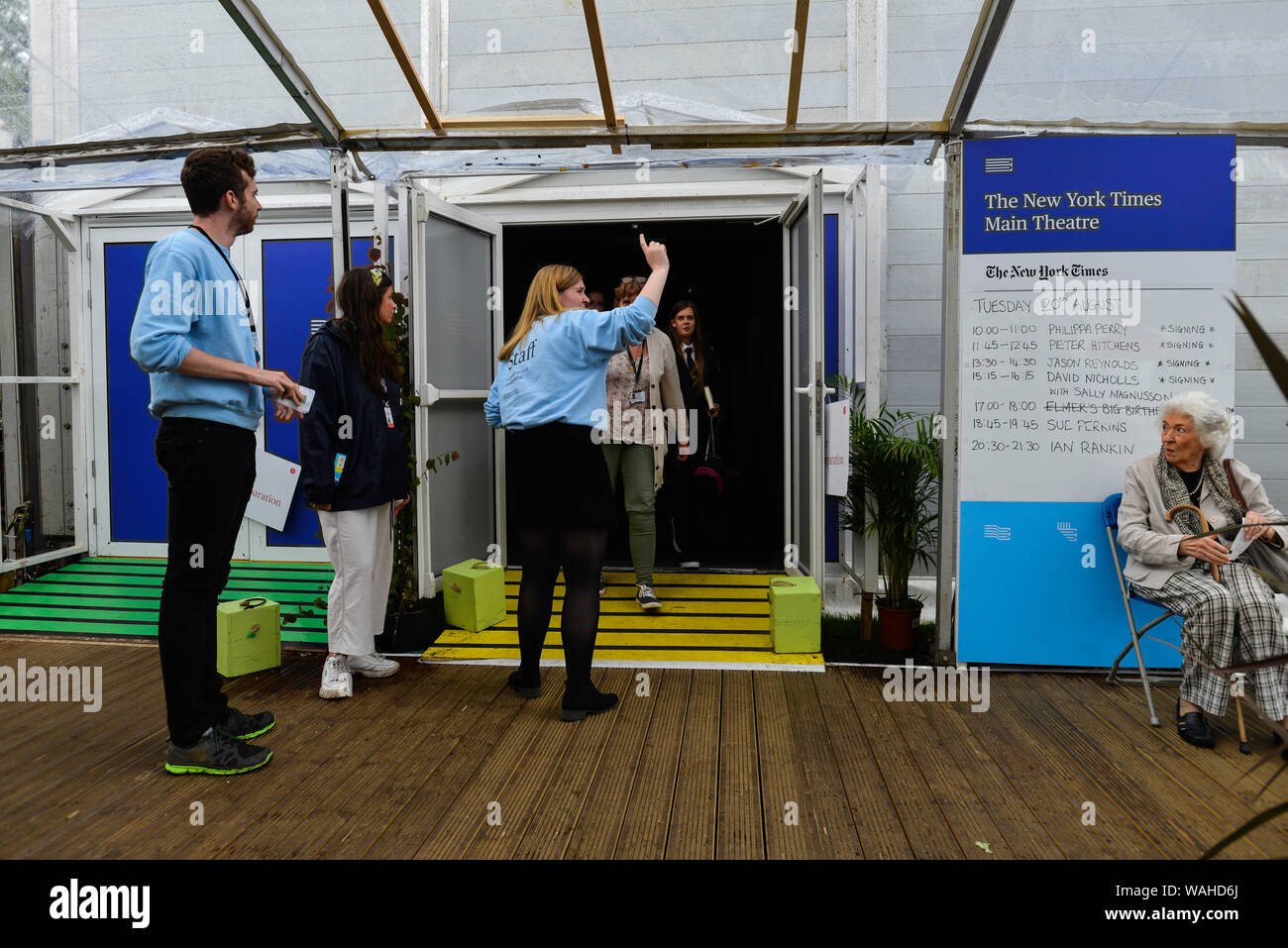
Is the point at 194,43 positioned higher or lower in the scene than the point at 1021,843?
higher

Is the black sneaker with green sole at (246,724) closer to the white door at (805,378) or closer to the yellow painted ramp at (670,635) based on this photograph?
the yellow painted ramp at (670,635)

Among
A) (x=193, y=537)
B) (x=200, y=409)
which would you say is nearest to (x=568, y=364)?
(x=200, y=409)

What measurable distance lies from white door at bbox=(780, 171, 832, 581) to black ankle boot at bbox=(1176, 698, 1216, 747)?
1.69 metres

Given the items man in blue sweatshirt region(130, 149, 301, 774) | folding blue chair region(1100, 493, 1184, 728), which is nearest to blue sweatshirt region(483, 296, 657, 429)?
man in blue sweatshirt region(130, 149, 301, 774)

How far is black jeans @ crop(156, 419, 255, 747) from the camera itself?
9.07 feet

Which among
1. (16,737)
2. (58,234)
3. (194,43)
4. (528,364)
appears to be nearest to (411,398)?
(528,364)

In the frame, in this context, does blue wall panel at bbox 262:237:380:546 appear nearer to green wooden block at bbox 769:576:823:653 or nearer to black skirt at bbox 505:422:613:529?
black skirt at bbox 505:422:613:529

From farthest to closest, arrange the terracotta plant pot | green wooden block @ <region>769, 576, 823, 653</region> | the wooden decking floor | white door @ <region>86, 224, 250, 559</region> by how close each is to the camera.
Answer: white door @ <region>86, 224, 250, 559</region>
the terracotta plant pot
green wooden block @ <region>769, 576, 823, 653</region>
the wooden decking floor

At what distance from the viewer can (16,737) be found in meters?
3.28

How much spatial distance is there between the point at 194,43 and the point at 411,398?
69.2 inches

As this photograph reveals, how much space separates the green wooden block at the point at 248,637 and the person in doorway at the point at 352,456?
0.54 m

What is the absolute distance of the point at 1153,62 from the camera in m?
3.81

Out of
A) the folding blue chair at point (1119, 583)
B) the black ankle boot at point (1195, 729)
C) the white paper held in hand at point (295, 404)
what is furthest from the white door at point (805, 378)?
the white paper held in hand at point (295, 404)
